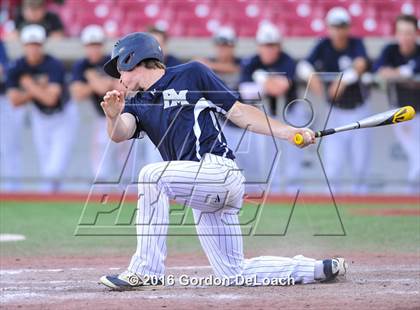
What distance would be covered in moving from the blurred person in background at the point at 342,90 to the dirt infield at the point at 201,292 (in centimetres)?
564

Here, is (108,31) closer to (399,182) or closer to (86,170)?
(86,170)

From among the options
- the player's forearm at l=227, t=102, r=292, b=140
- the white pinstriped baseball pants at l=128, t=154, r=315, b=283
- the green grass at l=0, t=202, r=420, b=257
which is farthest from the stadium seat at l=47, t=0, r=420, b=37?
the white pinstriped baseball pants at l=128, t=154, r=315, b=283

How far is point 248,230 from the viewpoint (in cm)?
973

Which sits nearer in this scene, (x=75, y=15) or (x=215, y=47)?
(x=215, y=47)

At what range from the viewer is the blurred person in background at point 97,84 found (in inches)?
511

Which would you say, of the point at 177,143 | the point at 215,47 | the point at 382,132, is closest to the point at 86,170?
the point at 215,47

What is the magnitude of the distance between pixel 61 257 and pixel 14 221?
2.75m

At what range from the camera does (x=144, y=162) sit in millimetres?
12867

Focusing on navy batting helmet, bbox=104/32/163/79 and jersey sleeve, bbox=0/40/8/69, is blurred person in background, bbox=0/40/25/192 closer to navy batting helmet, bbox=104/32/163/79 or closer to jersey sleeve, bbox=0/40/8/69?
jersey sleeve, bbox=0/40/8/69

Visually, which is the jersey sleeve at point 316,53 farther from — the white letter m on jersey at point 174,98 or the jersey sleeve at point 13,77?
the white letter m on jersey at point 174,98

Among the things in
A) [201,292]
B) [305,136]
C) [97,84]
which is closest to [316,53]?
[97,84]

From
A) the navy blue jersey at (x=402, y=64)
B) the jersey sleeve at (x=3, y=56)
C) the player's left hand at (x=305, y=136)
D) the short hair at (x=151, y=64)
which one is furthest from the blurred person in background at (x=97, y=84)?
the player's left hand at (x=305, y=136)

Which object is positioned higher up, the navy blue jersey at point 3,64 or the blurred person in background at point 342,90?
the navy blue jersey at point 3,64

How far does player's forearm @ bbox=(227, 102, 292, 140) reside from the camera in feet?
18.6
